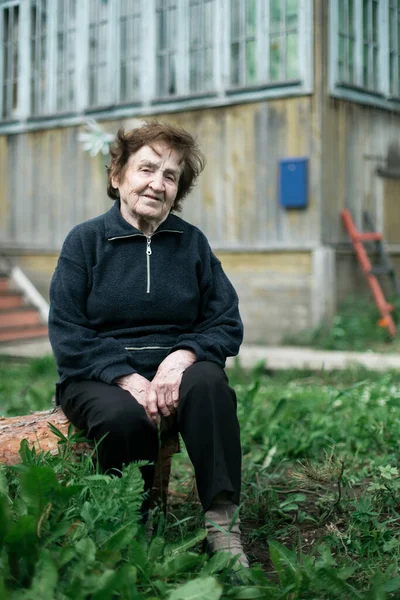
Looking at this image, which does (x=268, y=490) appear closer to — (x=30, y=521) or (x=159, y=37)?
(x=30, y=521)

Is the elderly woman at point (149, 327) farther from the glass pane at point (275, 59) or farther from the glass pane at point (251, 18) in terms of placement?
the glass pane at point (251, 18)

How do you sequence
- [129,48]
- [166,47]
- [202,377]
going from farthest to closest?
[129,48], [166,47], [202,377]

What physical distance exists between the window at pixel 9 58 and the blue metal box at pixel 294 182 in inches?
174

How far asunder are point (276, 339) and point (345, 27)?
3.33 m

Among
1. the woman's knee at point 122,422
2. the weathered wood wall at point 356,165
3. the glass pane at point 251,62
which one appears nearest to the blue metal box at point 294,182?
the weathered wood wall at point 356,165

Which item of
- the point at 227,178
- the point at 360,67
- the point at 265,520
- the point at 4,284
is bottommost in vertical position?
the point at 265,520

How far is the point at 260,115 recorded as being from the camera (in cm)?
907

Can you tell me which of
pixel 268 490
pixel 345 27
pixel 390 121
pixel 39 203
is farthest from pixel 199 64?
pixel 268 490

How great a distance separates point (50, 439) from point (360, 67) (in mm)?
7254

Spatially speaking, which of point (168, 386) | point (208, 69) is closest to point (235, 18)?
point (208, 69)

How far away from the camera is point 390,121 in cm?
970

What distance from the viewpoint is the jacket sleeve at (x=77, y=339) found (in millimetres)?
2857

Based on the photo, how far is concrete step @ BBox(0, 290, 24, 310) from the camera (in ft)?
34.0

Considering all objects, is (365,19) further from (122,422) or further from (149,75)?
(122,422)
